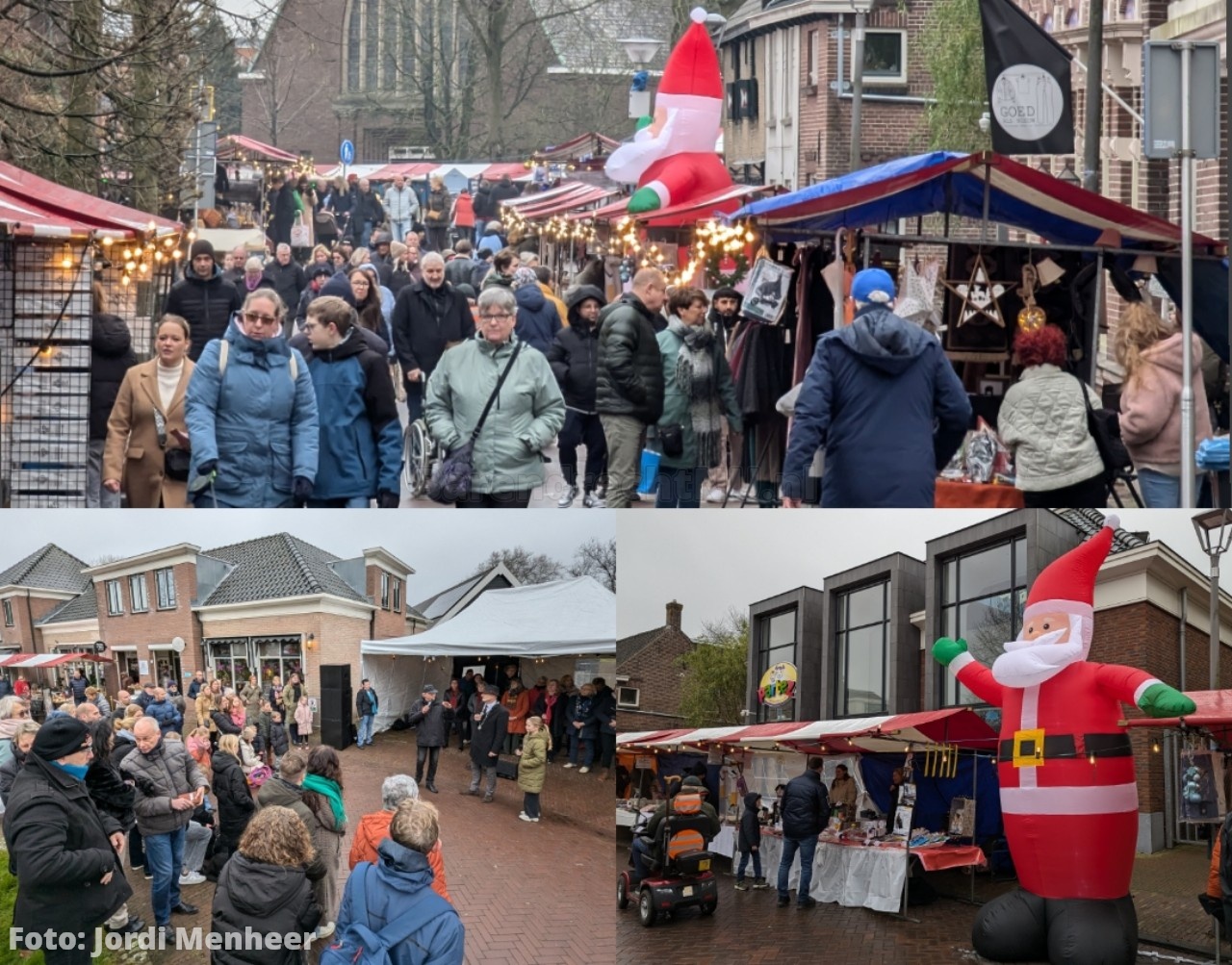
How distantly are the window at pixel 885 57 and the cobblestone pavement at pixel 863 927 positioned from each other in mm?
35858

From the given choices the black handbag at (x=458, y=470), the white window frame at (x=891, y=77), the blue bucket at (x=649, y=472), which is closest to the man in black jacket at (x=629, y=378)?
the blue bucket at (x=649, y=472)

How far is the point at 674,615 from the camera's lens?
6387mm

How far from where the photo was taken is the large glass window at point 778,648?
6.27 metres

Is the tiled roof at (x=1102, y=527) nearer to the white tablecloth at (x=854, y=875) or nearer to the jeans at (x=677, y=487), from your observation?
the white tablecloth at (x=854, y=875)

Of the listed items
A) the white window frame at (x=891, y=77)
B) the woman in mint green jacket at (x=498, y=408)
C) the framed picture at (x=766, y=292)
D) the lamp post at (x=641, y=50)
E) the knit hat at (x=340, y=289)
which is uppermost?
the white window frame at (x=891, y=77)

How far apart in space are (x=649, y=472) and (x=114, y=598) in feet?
16.3

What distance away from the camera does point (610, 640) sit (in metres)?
6.40

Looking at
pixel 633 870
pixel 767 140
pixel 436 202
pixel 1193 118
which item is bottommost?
pixel 633 870

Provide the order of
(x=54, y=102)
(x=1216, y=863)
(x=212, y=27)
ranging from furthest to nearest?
(x=54, y=102)
(x=212, y=27)
(x=1216, y=863)

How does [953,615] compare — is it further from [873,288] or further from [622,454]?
[622,454]

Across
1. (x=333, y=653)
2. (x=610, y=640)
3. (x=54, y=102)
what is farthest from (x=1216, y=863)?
(x=54, y=102)

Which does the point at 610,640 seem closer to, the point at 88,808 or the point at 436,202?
the point at 88,808

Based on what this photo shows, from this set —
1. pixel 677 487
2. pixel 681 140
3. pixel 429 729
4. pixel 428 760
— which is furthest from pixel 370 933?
pixel 681 140

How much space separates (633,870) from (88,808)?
6.21ft
